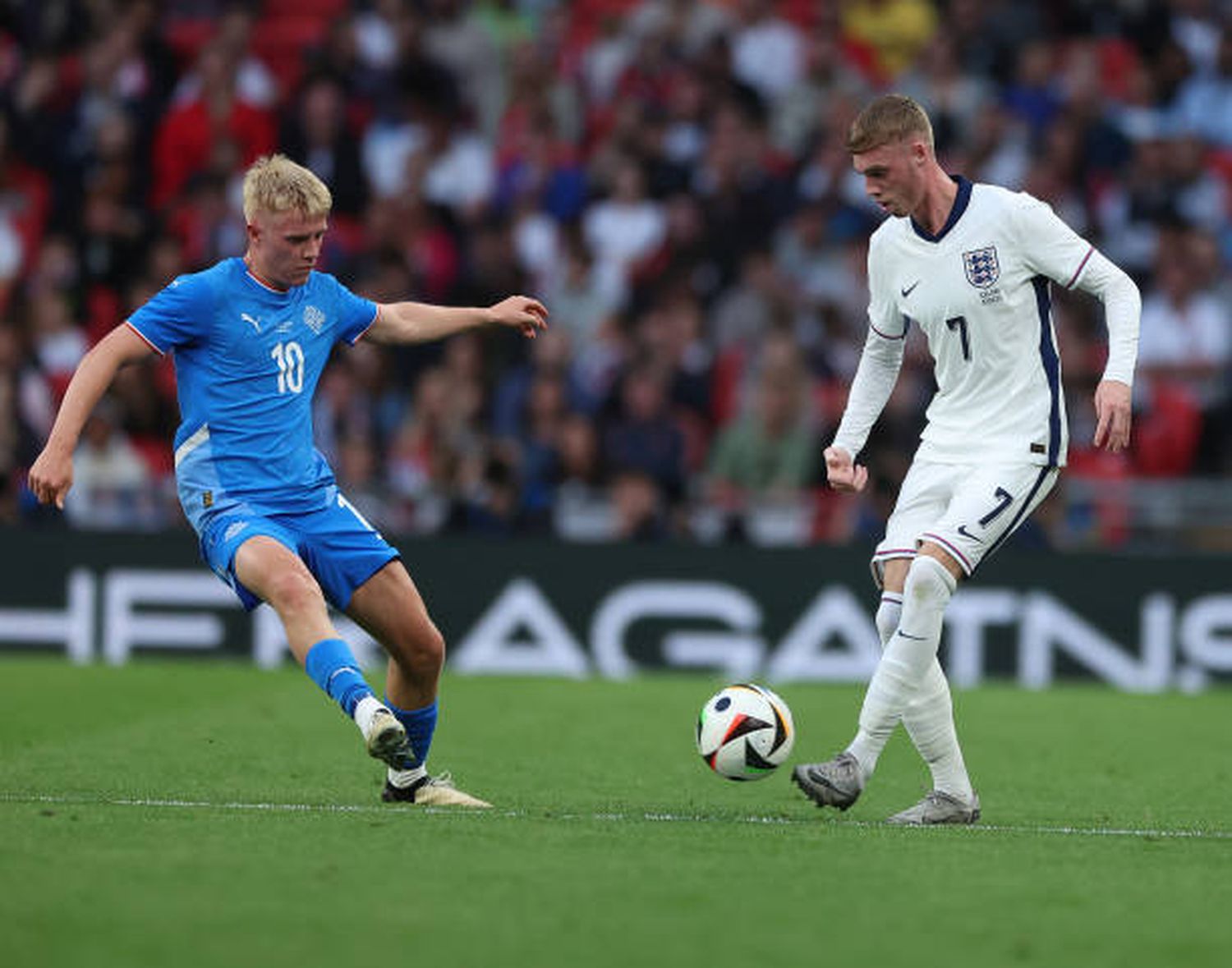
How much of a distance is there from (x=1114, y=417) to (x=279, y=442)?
115 inches

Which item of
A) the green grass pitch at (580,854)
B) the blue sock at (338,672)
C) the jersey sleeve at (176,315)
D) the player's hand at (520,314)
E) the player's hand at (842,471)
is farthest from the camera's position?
the player's hand at (520,314)

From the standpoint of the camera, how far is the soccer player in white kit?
24.3 feet

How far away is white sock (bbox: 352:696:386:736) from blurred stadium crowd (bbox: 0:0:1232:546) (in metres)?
7.51

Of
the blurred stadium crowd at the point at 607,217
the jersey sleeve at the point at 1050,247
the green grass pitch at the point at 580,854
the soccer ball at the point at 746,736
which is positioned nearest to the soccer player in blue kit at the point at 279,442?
the green grass pitch at the point at 580,854

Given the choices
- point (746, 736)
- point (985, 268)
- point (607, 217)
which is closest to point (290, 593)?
point (746, 736)

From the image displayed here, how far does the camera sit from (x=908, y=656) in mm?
7406

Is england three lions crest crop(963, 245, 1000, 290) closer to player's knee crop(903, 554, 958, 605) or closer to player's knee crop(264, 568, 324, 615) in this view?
player's knee crop(903, 554, 958, 605)

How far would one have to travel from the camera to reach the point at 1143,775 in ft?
30.9

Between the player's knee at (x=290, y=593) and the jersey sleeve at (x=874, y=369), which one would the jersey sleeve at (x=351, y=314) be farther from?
the jersey sleeve at (x=874, y=369)

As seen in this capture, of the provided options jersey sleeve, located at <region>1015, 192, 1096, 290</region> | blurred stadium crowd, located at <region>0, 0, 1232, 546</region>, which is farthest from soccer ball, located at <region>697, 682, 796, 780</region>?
blurred stadium crowd, located at <region>0, 0, 1232, 546</region>

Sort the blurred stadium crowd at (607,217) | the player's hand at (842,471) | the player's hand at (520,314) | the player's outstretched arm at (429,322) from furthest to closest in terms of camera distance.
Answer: the blurred stadium crowd at (607,217) → the player's outstretched arm at (429,322) → the player's hand at (520,314) → the player's hand at (842,471)

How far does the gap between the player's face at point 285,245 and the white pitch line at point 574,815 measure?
1.88 metres

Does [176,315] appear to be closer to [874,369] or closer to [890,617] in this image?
[874,369]

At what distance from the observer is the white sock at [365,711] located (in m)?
7.04
